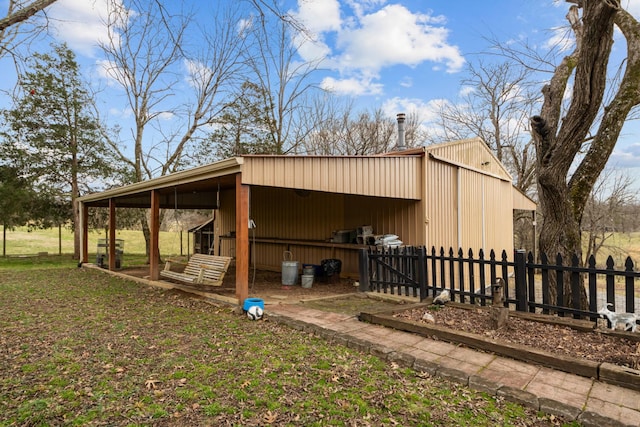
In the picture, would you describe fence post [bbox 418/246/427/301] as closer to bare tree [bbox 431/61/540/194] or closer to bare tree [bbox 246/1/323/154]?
bare tree [bbox 246/1/323/154]

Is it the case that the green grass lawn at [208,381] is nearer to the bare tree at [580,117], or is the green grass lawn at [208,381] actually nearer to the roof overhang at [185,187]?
the roof overhang at [185,187]

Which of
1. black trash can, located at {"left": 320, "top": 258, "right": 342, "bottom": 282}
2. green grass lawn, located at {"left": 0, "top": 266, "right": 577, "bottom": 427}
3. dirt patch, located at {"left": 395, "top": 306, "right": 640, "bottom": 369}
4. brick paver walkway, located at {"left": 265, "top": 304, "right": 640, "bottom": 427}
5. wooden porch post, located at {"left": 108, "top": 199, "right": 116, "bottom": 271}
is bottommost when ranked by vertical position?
green grass lawn, located at {"left": 0, "top": 266, "right": 577, "bottom": 427}

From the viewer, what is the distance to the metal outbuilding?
5625 mm

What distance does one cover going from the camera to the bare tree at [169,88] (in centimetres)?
1591

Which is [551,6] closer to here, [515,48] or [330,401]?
[515,48]

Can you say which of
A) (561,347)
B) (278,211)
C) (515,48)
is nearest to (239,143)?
(278,211)

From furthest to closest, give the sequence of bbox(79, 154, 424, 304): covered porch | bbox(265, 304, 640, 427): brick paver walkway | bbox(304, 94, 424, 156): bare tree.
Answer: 1. bbox(304, 94, 424, 156): bare tree
2. bbox(79, 154, 424, 304): covered porch
3. bbox(265, 304, 640, 427): brick paver walkway

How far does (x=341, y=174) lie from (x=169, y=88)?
1360 cm

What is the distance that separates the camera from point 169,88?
54.1 feet

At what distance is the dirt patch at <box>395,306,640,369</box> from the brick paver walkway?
15.2 inches

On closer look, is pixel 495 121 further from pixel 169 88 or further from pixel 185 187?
pixel 169 88

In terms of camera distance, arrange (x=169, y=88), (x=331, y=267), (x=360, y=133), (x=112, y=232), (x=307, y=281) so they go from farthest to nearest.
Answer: (x=360, y=133) → (x=169, y=88) → (x=112, y=232) → (x=331, y=267) → (x=307, y=281)

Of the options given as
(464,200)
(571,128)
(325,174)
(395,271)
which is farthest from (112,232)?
(571,128)

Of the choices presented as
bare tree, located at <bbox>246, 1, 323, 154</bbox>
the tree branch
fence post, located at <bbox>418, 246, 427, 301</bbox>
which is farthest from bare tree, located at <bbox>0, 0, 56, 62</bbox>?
bare tree, located at <bbox>246, 1, 323, 154</bbox>
